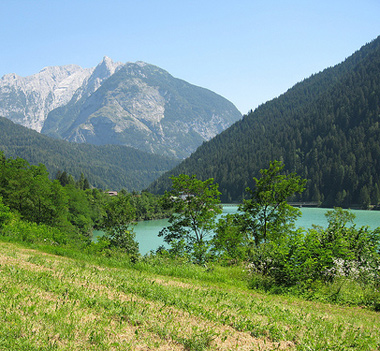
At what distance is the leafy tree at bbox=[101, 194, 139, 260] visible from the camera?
73.6 ft

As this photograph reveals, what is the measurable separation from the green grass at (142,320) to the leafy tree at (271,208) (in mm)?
9818

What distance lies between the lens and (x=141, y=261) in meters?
13.3

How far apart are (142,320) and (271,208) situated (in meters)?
14.6

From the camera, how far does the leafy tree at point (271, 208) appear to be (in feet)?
62.5

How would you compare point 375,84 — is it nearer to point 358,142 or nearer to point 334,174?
point 358,142

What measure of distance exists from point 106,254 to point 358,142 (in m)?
171

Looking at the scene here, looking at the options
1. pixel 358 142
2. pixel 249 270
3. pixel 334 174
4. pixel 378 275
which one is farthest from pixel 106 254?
pixel 358 142

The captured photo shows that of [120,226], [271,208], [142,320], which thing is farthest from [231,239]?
[142,320]

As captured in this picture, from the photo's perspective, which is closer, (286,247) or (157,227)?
(286,247)

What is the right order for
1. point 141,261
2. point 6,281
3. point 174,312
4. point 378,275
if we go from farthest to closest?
point 141,261 → point 378,275 → point 6,281 → point 174,312

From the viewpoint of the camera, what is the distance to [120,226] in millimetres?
23672

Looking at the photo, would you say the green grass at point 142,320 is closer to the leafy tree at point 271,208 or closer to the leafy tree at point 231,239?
the leafy tree at point 271,208

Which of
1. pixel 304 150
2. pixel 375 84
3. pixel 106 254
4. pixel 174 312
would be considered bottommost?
pixel 106 254

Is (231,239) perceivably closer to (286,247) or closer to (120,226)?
(286,247)
